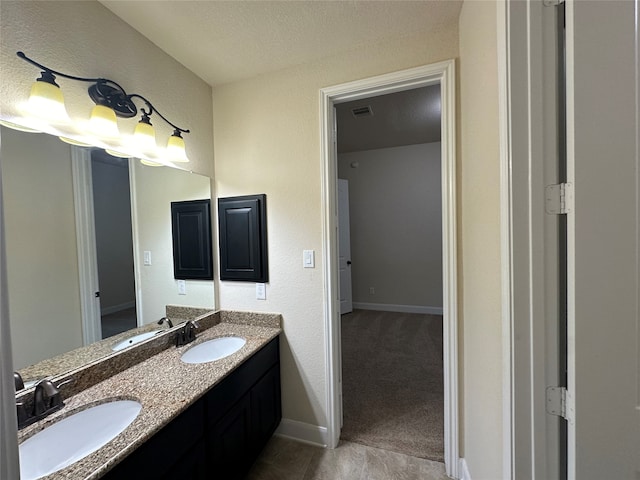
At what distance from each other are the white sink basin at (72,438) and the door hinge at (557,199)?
1665 millimetres

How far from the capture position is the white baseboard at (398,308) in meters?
4.37

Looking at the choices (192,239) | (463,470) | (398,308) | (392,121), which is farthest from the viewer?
(398,308)

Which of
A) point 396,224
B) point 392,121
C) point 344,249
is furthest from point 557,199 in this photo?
point 396,224

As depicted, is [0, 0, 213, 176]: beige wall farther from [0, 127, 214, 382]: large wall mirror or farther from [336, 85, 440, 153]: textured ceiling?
[336, 85, 440, 153]: textured ceiling

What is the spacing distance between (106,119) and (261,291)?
1.31 m

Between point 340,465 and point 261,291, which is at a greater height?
point 261,291

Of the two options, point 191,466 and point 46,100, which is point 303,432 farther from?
point 46,100

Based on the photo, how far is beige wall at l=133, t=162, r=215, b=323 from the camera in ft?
5.16

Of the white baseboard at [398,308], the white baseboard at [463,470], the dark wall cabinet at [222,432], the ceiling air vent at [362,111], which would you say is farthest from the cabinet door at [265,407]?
the white baseboard at [398,308]

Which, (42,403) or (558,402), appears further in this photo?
(42,403)

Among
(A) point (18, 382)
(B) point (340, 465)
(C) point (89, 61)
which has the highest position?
(C) point (89, 61)

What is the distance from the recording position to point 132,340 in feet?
4.79

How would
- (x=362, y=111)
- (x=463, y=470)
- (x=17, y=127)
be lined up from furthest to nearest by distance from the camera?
(x=362, y=111) → (x=463, y=470) → (x=17, y=127)

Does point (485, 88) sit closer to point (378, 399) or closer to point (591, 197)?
point (591, 197)
